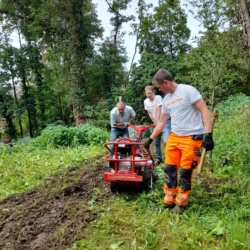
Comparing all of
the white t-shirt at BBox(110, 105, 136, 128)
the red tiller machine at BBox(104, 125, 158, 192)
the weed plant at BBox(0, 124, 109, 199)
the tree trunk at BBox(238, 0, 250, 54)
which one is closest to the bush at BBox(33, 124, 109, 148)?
the weed plant at BBox(0, 124, 109, 199)

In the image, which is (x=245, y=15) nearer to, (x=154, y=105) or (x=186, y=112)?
(x=154, y=105)

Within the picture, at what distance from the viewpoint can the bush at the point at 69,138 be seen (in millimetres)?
9383

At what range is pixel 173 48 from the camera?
20344 mm

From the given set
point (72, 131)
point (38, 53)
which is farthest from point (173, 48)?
point (72, 131)

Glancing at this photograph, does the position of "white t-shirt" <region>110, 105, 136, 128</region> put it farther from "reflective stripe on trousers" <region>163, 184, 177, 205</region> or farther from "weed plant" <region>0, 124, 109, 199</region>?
"reflective stripe on trousers" <region>163, 184, 177, 205</region>

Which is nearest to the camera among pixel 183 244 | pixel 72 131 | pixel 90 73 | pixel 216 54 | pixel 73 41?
pixel 183 244

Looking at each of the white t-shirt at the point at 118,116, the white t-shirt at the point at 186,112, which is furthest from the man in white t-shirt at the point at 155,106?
the white t-shirt at the point at 186,112

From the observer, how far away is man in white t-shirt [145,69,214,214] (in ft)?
10.7

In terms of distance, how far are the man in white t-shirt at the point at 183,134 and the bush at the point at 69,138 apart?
620cm

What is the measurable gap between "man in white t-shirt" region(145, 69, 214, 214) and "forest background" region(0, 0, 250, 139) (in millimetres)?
5155

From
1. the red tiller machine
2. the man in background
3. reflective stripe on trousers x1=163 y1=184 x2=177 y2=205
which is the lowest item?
reflective stripe on trousers x1=163 y1=184 x2=177 y2=205

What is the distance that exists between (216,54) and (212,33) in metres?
0.71

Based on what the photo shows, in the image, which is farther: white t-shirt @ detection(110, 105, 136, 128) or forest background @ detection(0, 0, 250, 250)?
white t-shirt @ detection(110, 105, 136, 128)

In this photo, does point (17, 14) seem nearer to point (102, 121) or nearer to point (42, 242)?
point (102, 121)
